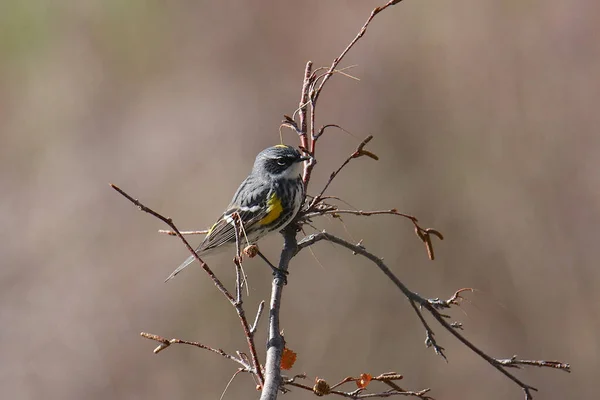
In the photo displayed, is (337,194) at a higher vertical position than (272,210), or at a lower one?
higher

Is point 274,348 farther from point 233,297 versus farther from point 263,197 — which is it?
point 263,197

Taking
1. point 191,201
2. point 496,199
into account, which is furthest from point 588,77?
point 191,201

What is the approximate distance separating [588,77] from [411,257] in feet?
6.91

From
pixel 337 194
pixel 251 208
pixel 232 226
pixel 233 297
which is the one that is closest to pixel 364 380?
pixel 233 297

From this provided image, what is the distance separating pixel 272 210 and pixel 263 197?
0.97 ft

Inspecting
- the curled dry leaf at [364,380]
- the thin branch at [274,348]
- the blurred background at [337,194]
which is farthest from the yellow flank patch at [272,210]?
the blurred background at [337,194]

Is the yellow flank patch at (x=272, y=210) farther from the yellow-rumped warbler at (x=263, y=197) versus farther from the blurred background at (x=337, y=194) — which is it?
the blurred background at (x=337, y=194)

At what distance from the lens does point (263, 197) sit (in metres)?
3.35

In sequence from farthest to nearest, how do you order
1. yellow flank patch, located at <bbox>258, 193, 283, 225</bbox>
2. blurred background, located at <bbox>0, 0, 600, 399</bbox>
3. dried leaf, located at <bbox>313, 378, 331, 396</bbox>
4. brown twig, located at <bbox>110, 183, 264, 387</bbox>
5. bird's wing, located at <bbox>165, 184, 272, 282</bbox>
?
blurred background, located at <bbox>0, 0, 600, 399</bbox> → bird's wing, located at <bbox>165, 184, 272, 282</bbox> → yellow flank patch, located at <bbox>258, 193, 283, 225</bbox> → dried leaf, located at <bbox>313, 378, 331, 396</bbox> → brown twig, located at <bbox>110, 183, 264, 387</bbox>

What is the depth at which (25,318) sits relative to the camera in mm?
6117

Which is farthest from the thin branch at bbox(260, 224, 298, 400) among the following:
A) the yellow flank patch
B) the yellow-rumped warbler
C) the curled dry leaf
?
the yellow-rumped warbler

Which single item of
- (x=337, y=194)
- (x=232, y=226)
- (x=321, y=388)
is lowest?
(x=321, y=388)

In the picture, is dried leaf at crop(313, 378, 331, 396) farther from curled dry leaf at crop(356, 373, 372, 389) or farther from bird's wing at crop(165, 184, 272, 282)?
bird's wing at crop(165, 184, 272, 282)

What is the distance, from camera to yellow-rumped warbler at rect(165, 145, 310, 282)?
3.09m
